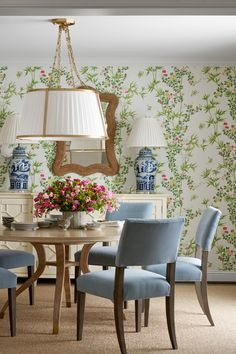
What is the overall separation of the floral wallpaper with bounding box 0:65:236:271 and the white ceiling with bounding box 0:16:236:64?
147 millimetres

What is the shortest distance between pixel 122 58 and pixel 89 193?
96.3 inches

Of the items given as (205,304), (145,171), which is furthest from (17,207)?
(205,304)

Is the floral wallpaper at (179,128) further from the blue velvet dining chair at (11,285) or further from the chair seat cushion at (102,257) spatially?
the blue velvet dining chair at (11,285)

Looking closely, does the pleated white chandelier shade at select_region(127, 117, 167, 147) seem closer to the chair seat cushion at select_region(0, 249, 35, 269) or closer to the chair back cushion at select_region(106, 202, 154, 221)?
the chair back cushion at select_region(106, 202, 154, 221)

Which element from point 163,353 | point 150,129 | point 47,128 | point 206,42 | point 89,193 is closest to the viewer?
point 163,353

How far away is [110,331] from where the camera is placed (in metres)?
4.66

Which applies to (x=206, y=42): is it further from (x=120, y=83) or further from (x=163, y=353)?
(x=163, y=353)

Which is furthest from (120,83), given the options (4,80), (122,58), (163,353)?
(163,353)

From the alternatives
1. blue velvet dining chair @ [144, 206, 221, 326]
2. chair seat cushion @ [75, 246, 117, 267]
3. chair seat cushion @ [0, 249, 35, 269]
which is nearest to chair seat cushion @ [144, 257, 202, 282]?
blue velvet dining chair @ [144, 206, 221, 326]

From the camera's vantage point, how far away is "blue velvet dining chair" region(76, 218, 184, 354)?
4.01 m

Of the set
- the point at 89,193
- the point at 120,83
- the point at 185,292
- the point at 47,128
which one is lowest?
the point at 185,292

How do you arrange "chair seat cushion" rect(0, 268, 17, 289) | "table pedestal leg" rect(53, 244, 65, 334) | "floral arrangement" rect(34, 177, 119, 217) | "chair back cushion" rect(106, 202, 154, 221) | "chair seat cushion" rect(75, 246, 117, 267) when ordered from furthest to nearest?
"chair back cushion" rect(106, 202, 154, 221)
"chair seat cushion" rect(75, 246, 117, 267)
"floral arrangement" rect(34, 177, 119, 217)
"table pedestal leg" rect(53, 244, 65, 334)
"chair seat cushion" rect(0, 268, 17, 289)

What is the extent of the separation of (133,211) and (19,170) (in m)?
1.48

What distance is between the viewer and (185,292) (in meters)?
6.30
